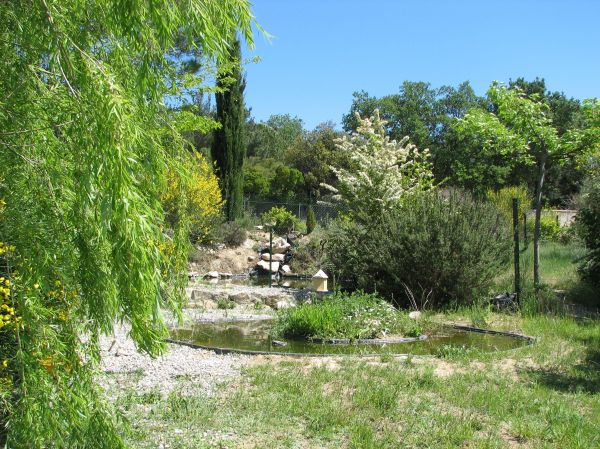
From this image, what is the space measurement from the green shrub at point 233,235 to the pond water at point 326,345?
13.4 m

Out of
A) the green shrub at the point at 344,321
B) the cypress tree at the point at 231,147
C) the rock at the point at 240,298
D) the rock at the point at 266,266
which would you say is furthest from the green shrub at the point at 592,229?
the cypress tree at the point at 231,147

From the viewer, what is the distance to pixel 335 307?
9.45 meters

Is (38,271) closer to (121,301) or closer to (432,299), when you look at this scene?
(121,301)

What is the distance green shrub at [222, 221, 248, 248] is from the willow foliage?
20.5m

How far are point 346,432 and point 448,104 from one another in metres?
47.1

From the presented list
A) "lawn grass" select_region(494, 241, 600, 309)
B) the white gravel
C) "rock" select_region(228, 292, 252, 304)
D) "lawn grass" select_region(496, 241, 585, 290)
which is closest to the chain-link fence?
"lawn grass" select_region(496, 241, 585, 290)

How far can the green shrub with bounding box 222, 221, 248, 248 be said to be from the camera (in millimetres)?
23756

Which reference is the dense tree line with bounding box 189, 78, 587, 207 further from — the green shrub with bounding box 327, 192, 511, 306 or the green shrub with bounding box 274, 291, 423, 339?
the green shrub with bounding box 274, 291, 423, 339

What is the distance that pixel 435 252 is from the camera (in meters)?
11.8

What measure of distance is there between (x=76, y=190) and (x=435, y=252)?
986 centimetres

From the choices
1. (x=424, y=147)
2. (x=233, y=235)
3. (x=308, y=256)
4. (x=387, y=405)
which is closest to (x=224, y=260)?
(x=233, y=235)

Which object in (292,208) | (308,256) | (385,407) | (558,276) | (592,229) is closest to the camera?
(385,407)

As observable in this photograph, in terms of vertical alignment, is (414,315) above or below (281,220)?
below

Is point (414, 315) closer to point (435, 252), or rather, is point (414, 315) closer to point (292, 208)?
point (435, 252)
